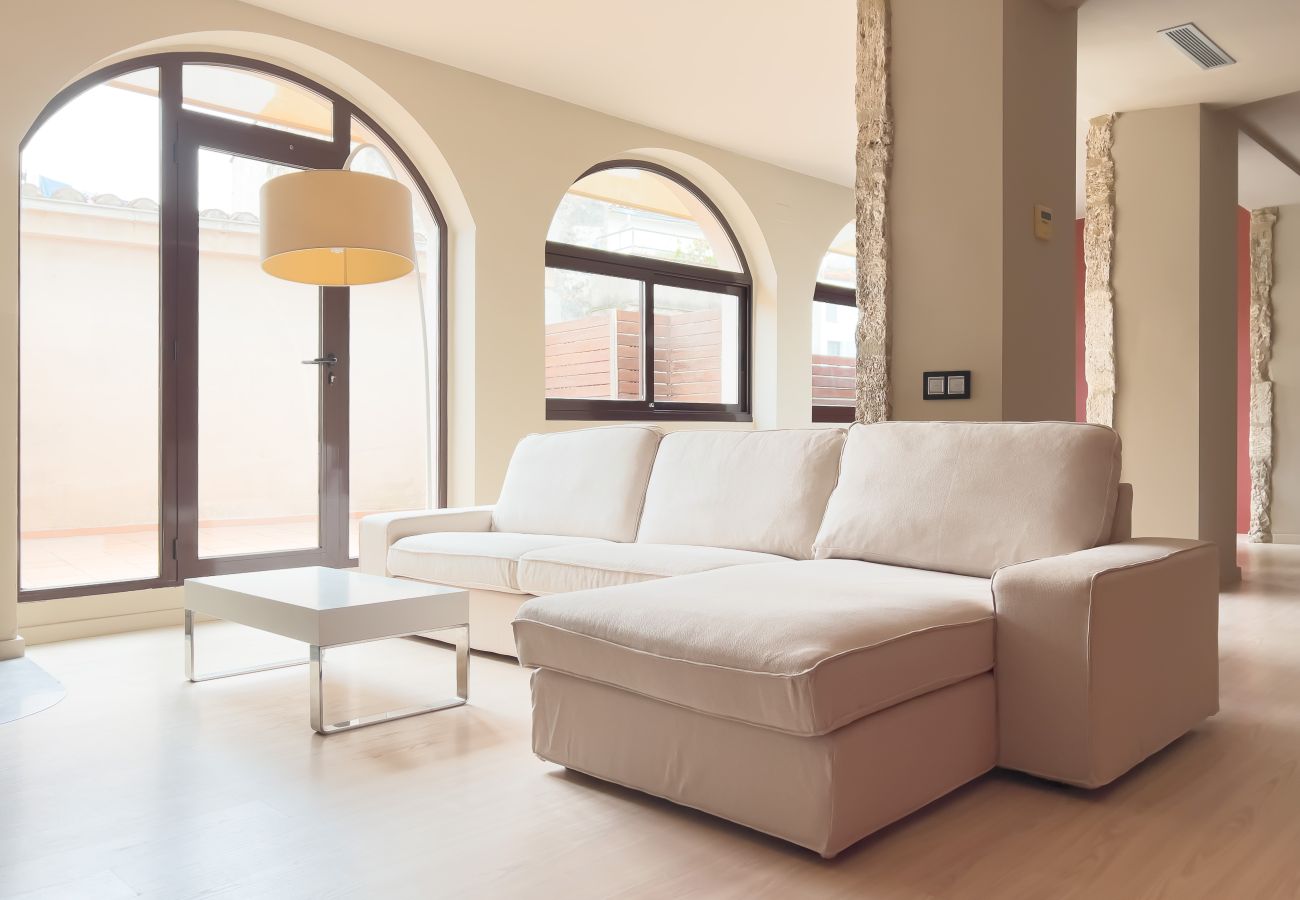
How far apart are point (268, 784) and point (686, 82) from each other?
170 inches

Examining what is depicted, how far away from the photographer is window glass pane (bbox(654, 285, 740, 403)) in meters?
6.57

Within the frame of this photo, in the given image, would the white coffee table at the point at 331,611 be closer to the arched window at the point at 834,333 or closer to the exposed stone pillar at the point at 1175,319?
the exposed stone pillar at the point at 1175,319

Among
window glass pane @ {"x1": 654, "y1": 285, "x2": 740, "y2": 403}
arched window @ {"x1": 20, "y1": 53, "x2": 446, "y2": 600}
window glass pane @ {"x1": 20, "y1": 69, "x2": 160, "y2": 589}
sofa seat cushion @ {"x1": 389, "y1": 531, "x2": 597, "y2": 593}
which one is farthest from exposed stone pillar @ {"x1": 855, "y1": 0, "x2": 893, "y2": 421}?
window glass pane @ {"x1": 20, "y1": 69, "x2": 160, "y2": 589}

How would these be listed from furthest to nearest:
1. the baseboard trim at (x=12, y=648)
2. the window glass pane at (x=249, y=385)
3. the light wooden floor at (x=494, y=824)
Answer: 1. the window glass pane at (x=249, y=385)
2. the baseboard trim at (x=12, y=648)
3. the light wooden floor at (x=494, y=824)

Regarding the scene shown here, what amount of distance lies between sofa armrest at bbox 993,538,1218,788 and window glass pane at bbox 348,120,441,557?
3.50m

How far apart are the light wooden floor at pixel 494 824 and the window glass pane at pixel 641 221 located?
3.83 metres

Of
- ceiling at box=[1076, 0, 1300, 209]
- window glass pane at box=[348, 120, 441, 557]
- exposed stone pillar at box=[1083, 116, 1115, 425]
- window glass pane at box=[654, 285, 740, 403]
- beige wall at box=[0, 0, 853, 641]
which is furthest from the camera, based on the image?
window glass pane at box=[654, 285, 740, 403]

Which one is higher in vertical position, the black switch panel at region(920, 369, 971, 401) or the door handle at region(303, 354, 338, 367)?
the door handle at region(303, 354, 338, 367)

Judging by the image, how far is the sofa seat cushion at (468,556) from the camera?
338cm

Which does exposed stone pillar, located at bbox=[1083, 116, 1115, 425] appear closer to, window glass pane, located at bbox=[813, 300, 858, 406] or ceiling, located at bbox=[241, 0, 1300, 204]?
ceiling, located at bbox=[241, 0, 1300, 204]

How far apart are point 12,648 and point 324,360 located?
1.84m

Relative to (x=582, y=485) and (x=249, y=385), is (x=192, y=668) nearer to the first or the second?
(x=582, y=485)

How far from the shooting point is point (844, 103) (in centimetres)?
562

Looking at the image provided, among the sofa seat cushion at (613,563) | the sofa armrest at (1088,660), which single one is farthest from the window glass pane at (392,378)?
the sofa armrest at (1088,660)
